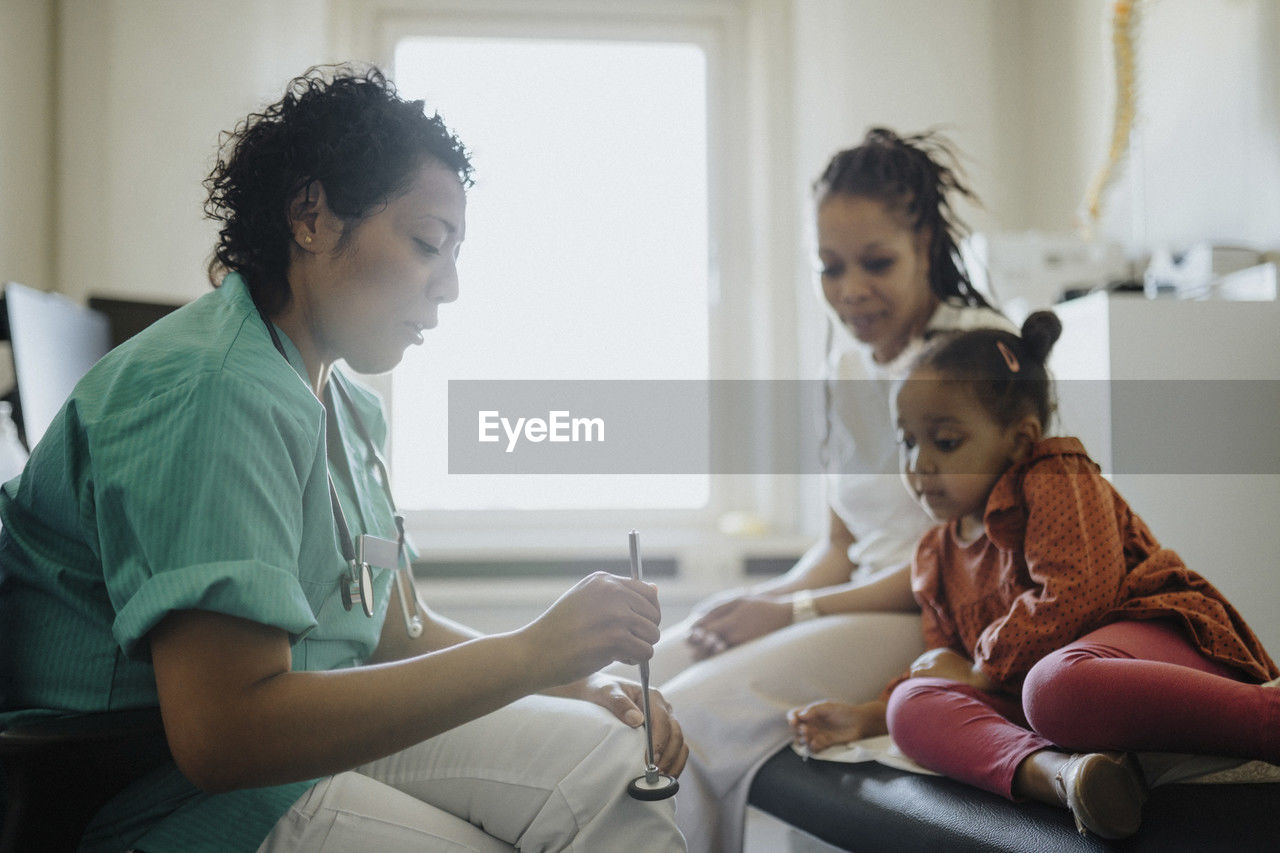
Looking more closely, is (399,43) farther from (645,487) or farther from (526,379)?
(645,487)

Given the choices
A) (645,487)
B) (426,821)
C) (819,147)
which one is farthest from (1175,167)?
(426,821)

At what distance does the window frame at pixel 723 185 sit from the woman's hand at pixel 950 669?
162 cm

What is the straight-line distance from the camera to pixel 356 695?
2.19 ft

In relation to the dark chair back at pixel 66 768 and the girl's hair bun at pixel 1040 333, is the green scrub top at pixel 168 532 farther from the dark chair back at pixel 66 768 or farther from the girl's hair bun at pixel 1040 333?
the girl's hair bun at pixel 1040 333

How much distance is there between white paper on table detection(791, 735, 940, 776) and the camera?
1070mm

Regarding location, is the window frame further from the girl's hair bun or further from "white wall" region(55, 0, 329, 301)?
the girl's hair bun

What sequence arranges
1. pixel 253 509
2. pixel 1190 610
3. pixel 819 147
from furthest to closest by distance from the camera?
pixel 819 147
pixel 1190 610
pixel 253 509

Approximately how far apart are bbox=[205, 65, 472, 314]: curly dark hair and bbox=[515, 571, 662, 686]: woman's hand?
1.28 feet

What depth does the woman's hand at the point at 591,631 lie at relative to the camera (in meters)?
0.72

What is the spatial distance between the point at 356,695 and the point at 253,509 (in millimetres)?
151

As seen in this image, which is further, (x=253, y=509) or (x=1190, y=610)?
(x=1190, y=610)

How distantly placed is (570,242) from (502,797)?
90.0 inches

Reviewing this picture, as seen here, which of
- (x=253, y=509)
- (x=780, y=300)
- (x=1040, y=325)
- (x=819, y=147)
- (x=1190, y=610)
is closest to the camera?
(x=253, y=509)

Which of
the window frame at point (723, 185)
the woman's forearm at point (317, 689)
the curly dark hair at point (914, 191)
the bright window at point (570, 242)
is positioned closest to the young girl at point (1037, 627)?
the curly dark hair at point (914, 191)
